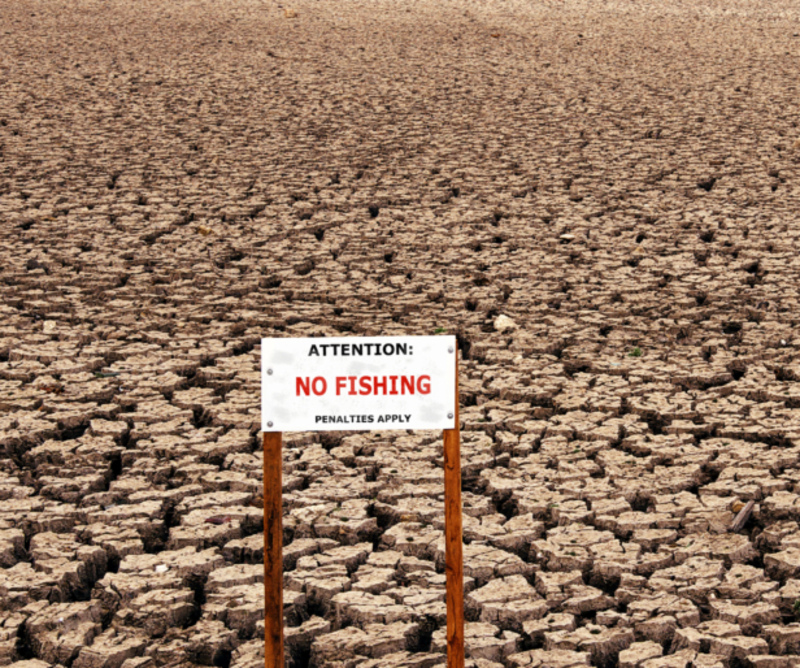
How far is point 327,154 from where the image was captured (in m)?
6.93

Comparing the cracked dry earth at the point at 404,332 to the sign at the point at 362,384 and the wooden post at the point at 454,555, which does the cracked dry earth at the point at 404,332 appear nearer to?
the wooden post at the point at 454,555

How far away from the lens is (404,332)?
4.24 metres

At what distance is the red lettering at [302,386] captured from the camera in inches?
79.6

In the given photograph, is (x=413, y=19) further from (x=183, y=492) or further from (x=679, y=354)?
(x=183, y=492)

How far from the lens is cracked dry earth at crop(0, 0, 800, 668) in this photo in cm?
246

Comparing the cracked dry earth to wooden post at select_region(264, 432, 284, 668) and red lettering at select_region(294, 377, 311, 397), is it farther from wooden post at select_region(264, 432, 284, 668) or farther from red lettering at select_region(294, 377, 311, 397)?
red lettering at select_region(294, 377, 311, 397)

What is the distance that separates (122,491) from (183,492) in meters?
0.20

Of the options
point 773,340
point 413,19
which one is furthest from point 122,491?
point 413,19

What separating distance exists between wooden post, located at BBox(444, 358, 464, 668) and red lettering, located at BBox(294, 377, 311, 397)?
33 centimetres

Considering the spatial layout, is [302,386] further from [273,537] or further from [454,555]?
[454,555]

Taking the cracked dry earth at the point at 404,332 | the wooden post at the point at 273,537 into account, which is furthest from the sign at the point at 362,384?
the cracked dry earth at the point at 404,332

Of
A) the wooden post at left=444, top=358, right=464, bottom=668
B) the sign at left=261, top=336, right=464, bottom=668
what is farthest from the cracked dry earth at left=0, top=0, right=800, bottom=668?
the sign at left=261, top=336, right=464, bottom=668

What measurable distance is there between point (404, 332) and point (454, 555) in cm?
220

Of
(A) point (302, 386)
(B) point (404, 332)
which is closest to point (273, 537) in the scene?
(A) point (302, 386)
